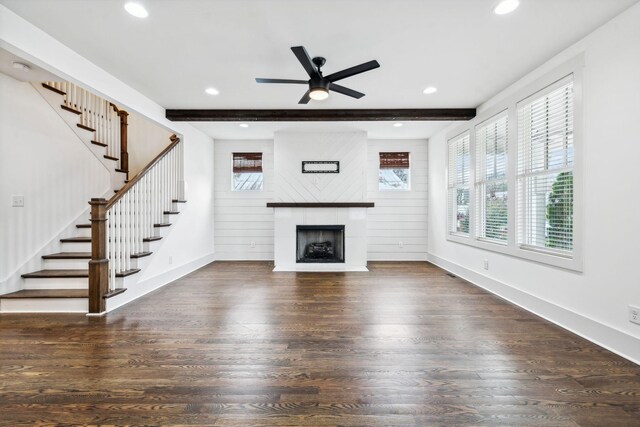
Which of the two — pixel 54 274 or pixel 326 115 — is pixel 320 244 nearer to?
pixel 326 115

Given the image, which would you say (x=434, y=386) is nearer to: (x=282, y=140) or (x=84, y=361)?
(x=84, y=361)

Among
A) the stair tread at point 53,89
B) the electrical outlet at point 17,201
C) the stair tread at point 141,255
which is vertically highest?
the stair tread at point 53,89

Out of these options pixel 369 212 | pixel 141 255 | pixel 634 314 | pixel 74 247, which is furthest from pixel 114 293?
pixel 634 314

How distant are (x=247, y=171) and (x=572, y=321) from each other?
18.7 ft

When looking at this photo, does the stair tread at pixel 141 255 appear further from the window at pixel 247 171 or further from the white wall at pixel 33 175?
the window at pixel 247 171

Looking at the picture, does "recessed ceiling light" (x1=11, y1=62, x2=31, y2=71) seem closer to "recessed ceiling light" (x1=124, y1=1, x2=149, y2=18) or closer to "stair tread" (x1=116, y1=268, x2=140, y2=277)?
"recessed ceiling light" (x1=124, y1=1, x2=149, y2=18)

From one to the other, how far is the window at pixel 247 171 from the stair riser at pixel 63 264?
3143 mm

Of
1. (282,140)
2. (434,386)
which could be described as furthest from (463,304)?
(282,140)

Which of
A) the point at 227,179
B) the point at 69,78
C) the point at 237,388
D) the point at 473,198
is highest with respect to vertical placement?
the point at 69,78

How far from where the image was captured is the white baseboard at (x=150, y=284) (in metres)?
3.18

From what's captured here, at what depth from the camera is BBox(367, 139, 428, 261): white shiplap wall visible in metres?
6.06

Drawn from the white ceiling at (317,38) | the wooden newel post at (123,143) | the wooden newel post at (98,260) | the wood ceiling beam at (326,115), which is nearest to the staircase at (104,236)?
the wooden newel post at (98,260)

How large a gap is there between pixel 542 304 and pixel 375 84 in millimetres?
3142

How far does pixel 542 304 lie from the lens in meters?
2.91
